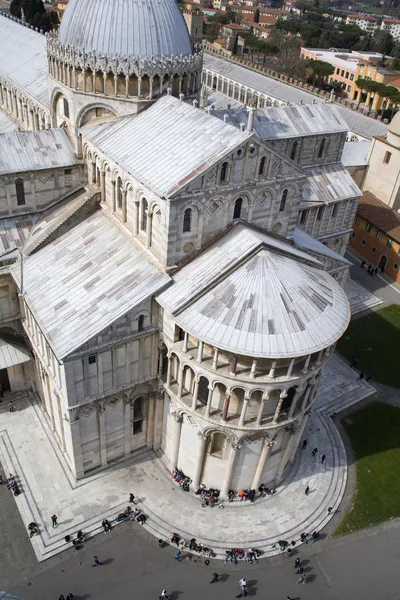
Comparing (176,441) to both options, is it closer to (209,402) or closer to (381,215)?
(209,402)

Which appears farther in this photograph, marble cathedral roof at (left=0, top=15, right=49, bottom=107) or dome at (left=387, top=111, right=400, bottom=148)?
dome at (left=387, top=111, right=400, bottom=148)

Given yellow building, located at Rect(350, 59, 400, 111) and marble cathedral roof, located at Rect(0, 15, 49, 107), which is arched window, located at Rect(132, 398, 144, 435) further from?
yellow building, located at Rect(350, 59, 400, 111)

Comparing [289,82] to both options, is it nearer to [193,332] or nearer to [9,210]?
[9,210]

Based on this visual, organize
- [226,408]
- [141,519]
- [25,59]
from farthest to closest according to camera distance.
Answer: [25,59], [141,519], [226,408]

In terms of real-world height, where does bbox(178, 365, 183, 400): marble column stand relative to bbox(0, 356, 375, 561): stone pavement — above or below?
above

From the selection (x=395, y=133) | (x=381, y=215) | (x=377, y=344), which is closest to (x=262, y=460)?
(x=377, y=344)

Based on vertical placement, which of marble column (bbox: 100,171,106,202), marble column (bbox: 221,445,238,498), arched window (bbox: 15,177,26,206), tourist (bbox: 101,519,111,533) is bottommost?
tourist (bbox: 101,519,111,533)

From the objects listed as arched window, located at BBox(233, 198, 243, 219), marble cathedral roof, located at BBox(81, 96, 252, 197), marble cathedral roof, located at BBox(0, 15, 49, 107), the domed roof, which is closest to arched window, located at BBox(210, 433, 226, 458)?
arched window, located at BBox(233, 198, 243, 219)
